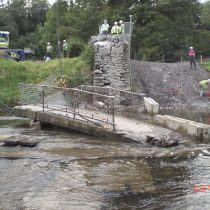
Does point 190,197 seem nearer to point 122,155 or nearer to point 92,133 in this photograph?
point 122,155

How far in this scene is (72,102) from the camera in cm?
1786

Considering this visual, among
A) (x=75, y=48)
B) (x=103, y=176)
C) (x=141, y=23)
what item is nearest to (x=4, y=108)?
(x=75, y=48)

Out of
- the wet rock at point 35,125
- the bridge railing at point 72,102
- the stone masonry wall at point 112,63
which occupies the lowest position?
the wet rock at point 35,125

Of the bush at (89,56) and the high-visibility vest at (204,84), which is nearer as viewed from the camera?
the bush at (89,56)

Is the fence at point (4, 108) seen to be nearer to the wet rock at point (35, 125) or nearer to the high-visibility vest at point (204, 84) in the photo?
the wet rock at point (35, 125)

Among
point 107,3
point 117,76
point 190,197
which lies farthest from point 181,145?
point 107,3

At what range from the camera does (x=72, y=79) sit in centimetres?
2642

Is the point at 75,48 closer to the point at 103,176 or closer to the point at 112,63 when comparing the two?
the point at 112,63

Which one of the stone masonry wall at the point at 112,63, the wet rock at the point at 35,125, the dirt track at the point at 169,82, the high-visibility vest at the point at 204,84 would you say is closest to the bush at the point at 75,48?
the dirt track at the point at 169,82

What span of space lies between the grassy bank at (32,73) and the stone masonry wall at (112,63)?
4.00 feet

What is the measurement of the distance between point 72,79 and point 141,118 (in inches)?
373

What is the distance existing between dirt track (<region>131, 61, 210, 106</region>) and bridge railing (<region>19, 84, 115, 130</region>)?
879cm

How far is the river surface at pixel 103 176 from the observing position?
28.8ft

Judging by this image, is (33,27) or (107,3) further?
(33,27)
